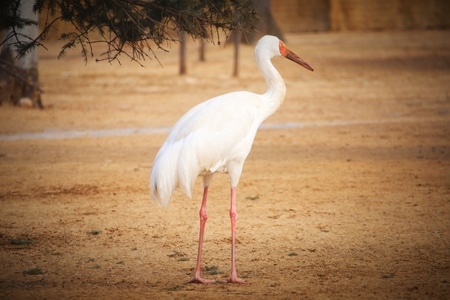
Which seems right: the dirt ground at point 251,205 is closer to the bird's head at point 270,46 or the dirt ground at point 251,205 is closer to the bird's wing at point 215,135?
the bird's wing at point 215,135

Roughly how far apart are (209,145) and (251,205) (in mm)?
2687

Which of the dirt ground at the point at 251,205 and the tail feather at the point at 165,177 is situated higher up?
the tail feather at the point at 165,177

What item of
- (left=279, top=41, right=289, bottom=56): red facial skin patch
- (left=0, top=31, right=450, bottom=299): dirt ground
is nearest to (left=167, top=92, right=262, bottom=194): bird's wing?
(left=279, top=41, right=289, bottom=56): red facial skin patch

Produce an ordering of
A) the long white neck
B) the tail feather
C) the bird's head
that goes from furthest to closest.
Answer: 1. the bird's head
2. the long white neck
3. the tail feather

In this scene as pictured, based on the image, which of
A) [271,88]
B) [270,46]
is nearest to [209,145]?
[271,88]

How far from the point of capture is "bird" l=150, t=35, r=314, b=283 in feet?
22.0

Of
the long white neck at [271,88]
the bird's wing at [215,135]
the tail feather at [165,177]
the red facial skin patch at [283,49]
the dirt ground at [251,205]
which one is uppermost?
the red facial skin patch at [283,49]

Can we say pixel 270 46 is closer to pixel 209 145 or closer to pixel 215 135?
pixel 215 135

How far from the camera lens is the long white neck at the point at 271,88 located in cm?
745

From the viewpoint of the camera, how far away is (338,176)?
35.7 feet

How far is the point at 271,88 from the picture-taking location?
7.54 m

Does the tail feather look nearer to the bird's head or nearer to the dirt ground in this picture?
the dirt ground

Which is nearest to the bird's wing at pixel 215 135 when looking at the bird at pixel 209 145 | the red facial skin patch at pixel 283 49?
the bird at pixel 209 145

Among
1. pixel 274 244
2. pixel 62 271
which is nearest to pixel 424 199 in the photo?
pixel 274 244
